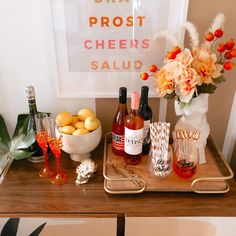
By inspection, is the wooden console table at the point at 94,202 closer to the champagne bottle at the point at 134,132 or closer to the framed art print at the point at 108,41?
the champagne bottle at the point at 134,132

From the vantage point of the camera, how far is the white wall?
96 centimetres

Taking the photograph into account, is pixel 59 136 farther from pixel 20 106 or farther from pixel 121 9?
pixel 121 9

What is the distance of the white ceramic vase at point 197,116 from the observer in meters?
0.94

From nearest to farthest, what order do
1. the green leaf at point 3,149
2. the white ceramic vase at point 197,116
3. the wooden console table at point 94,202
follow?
1. the wooden console table at point 94,202
2. the white ceramic vase at point 197,116
3. the green leaf at point 3,149

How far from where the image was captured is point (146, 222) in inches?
35.6

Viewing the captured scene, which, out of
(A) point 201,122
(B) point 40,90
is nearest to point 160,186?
(A) point 201,122

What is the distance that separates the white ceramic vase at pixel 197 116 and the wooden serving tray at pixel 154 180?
0.26 ft

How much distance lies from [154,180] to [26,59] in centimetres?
71

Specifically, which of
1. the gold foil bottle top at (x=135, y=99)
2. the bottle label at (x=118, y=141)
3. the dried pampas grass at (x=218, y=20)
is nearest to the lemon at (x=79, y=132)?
the bottle label at (x=118, y=141)

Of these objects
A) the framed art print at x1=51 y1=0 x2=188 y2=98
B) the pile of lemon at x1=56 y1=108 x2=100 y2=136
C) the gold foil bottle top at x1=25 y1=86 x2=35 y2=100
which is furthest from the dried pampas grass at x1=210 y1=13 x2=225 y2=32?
the gold foil bottle top at x1=25 y1=86 x2=35 y2=100

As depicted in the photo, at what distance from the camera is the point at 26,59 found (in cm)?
105

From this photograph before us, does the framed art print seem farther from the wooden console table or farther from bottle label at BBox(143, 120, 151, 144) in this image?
the wooden console table

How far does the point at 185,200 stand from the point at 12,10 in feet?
3.11

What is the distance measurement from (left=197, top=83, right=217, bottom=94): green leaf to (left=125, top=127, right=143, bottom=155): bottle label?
0.86 feet
